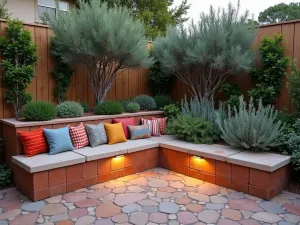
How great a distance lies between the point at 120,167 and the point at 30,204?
4.45ft

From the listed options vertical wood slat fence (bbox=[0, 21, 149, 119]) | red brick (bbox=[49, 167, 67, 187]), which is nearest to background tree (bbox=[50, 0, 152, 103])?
vertical wood slat fence (bbox=[0, 21, 149, 119])

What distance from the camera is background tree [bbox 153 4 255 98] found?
4.53 meters

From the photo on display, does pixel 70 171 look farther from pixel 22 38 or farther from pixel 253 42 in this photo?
pixel 253 42

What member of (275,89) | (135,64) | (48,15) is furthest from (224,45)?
(48,15)

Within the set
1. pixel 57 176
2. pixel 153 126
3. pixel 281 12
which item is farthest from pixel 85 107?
pixel 281 12

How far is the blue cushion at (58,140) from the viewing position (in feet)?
11.9

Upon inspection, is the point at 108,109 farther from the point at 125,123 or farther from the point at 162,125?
the point at 162,125

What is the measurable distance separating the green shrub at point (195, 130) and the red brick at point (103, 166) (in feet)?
4.56

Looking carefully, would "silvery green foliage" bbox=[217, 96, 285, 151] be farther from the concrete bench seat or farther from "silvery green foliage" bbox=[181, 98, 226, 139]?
the concrete bench seat

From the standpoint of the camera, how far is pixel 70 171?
3.46 m

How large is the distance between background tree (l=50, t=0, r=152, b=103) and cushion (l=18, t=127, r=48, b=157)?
1.48 meters

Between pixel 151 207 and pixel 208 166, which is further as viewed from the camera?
pixel 208 166

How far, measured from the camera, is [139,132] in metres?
4.70

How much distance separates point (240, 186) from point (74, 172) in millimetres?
2226
